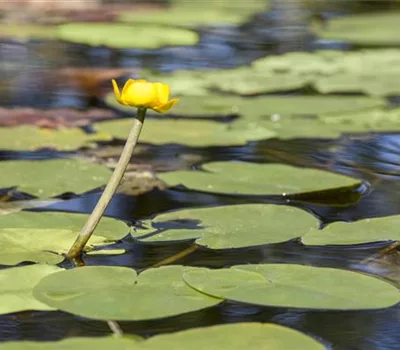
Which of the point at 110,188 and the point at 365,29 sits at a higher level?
the point at 110,188

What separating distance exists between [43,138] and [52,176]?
1.32 feet

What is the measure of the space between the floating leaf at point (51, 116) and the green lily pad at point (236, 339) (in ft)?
4.05

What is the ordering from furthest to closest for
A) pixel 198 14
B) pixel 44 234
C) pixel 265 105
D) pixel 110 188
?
1. pixel 198 14
2. pixel 265 105
3. pixel 44 234
4. pixel 110 188

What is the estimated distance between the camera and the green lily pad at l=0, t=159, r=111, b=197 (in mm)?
1783

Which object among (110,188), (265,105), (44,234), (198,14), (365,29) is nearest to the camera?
(110,188)

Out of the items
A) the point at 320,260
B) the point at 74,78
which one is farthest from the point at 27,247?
the point at 74,78

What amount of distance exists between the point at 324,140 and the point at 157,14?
238 centimetres

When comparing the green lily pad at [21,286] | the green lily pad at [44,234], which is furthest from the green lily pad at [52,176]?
the green lily pad at [21,286]

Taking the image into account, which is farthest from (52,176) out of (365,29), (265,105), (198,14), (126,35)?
(198,14)

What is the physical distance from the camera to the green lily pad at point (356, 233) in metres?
1.50

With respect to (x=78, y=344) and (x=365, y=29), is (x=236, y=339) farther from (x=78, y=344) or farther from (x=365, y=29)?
(x=365, y=29)

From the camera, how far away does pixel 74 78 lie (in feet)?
10.0

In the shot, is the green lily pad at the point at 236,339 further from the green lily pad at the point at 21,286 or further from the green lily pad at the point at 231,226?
the green lily pad at the point at 231,226

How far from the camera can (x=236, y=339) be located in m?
1.10
